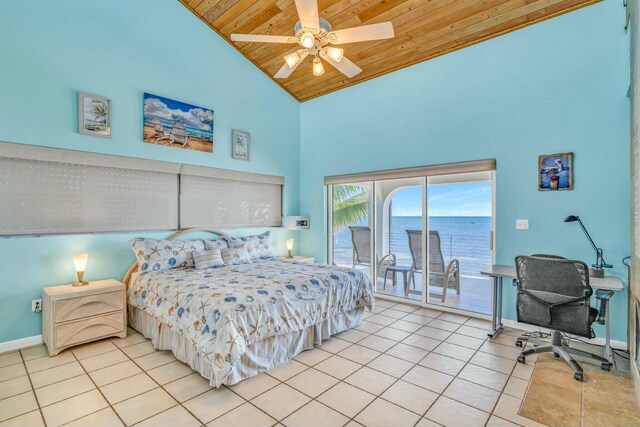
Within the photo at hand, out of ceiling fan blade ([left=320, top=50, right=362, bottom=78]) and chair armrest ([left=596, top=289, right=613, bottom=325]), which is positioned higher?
ceiling fan blade ([left=320, top=50, right=362, bottom=78])

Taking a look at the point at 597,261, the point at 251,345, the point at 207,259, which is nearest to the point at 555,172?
the point at 597,261

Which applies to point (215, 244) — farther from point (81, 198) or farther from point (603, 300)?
point (603, 300)

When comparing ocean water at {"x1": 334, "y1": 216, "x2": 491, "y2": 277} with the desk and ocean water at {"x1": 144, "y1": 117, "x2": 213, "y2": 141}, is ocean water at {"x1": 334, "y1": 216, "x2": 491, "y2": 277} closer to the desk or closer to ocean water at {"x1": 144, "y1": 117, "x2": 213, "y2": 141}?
the desk

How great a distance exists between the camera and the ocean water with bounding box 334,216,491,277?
13.5 feet

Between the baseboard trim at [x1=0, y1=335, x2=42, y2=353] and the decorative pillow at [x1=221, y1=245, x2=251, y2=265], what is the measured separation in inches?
78.0

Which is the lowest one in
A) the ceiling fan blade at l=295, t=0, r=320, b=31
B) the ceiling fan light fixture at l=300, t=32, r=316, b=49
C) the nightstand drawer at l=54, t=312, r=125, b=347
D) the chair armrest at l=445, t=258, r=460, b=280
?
the nightstand drawer at l=54, t=312, r=125, b=347

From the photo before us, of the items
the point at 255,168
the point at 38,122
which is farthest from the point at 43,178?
the point at 255,168

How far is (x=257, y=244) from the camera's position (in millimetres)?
4758

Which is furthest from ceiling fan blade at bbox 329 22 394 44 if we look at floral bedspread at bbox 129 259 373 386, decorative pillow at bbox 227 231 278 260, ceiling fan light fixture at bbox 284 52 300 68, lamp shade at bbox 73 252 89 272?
lamp shade at bbox 73 252 89 272

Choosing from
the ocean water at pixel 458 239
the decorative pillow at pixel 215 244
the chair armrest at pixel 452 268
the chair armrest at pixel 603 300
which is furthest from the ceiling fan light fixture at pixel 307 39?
the chair armrest at pixel 603 300

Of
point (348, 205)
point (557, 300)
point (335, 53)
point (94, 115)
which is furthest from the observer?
point (348, 205)

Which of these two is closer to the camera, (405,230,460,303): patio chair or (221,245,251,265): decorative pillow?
(221,245,251,265): decorative pillow


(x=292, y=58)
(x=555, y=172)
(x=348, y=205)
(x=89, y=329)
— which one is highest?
(x=292, y=58)

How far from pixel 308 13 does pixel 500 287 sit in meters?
3.46
